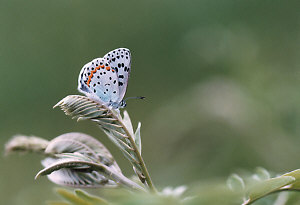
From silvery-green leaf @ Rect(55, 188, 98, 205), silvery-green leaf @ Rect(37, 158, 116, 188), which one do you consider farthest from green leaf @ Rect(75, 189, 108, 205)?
silvery-green leaf @ Rect(37, 158, 116, 188)

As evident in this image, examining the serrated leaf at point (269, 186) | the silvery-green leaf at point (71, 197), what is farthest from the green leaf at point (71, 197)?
the serrated leaf at point (269, 186)

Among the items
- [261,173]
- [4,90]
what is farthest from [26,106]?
[261,173]

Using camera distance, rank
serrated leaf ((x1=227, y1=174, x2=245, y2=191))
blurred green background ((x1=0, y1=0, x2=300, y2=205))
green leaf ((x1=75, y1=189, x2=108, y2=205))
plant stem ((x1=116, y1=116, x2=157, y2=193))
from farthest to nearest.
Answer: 1. blurred green background ((x1=0, y1=0, x2=300, y2=205))
2. serrated leaf ((x1=227, y1=174, x2=245, y2=191))
3. plant stem ((x1=116, y1=116, x2=157, y2=193))
4. green leaf ((x1=75, y1=189, x2=108, y2=205))

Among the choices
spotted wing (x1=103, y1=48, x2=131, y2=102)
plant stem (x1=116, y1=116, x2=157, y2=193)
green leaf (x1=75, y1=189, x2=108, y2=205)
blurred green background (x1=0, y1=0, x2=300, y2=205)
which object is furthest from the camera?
blurred green background (x1=0, y1=0, x2=300, y2=205)

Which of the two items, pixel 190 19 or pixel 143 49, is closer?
pixel 190 19

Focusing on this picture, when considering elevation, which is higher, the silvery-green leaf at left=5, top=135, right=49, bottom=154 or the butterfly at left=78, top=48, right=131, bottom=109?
the butterfly at left=78, top=48, right=131, bottom=109

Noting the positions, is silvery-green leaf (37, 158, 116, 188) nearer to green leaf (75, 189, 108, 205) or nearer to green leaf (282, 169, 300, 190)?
green leaf (75, 189, 108, 205)

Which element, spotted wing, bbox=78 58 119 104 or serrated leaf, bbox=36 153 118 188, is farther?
spotted wing, bbox=78 58 119 104

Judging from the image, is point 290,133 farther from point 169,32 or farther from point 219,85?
point 169,32
